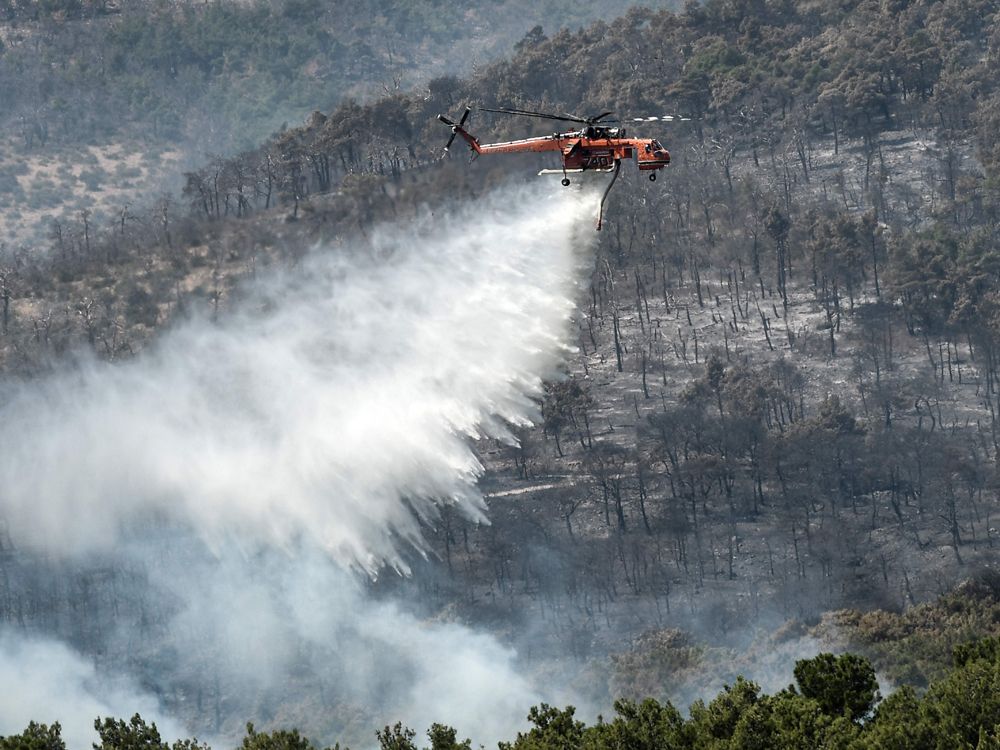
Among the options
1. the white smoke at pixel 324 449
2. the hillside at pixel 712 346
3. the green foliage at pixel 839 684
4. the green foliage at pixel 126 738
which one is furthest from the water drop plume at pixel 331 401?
the green foliage at pixel 839 684

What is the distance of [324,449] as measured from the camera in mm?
133750

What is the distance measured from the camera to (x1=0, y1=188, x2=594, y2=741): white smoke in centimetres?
13262

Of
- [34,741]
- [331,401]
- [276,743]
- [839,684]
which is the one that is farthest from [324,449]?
[839,684]

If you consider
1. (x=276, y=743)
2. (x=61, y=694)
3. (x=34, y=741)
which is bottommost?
(x=61, y=694)

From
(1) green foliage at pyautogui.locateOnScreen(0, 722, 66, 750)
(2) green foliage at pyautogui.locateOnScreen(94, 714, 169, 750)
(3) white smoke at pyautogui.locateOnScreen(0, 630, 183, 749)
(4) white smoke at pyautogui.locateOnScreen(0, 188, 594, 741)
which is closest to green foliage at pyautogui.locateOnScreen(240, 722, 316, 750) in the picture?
(2) green foliage at pyautogui.locateOnScreen(94, 714, 169, 750)

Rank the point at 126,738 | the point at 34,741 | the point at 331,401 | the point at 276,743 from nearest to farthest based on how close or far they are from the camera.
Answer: the point at 276,743
the point at 34,741
the point at 126,738
the point at 331,401

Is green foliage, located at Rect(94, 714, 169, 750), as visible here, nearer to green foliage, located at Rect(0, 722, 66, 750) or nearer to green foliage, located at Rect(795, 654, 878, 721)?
green foliage, located at Rect(0, 722, 66, 750)

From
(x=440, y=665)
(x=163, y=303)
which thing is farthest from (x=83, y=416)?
(x=440, y=665)

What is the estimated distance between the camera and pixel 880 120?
17525 centimetres

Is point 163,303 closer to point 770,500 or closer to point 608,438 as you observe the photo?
point 608,438

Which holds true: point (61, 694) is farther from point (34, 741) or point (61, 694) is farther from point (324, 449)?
point (34, 741)

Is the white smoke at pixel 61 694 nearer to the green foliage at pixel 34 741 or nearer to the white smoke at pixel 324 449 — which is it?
the white smoke at pixel 324 449

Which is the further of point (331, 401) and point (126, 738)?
point (331, 401)

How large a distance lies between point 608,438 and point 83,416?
32004 mm
